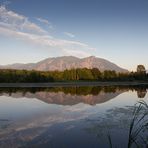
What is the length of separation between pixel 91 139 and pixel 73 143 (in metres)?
1.31

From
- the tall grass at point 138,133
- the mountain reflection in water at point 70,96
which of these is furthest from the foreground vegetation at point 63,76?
the tall grass at point 138,133

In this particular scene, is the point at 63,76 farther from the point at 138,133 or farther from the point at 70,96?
the point at 138,133

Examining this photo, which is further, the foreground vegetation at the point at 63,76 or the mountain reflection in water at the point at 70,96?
the foreground vegetation at the point at 63,76

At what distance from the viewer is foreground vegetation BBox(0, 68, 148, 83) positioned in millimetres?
99363

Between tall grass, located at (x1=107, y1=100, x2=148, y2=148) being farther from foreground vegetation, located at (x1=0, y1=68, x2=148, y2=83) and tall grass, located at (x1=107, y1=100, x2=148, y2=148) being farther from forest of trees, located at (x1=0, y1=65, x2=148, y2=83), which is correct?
forest of trees, located at (x1=0, y1=65, x2=148, y2=83)

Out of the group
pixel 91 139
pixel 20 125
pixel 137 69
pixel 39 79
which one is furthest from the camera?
pixel 137 69

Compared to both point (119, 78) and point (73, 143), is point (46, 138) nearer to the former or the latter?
point (73, 143)

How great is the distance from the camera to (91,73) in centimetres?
12731

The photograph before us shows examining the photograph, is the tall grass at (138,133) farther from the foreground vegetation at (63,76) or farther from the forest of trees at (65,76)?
the forest of trees at (65,76)

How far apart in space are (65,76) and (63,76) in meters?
0.94

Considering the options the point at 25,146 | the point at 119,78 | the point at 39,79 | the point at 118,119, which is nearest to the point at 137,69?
the point at 119,78

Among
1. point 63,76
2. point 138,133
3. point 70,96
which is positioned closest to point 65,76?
point 63,76

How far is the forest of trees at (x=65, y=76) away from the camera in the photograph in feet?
328

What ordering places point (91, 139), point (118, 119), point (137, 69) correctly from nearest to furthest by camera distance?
point (91, 139) < point (118, 119) < point (137, 69)
